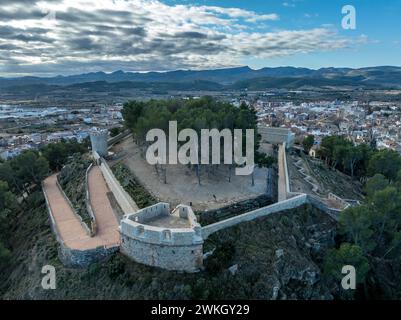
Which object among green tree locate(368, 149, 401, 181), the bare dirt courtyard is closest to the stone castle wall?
the bare dirt courtyard

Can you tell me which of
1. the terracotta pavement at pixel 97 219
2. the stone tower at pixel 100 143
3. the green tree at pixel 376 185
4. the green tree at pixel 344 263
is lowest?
the green tree at pixel 344 263

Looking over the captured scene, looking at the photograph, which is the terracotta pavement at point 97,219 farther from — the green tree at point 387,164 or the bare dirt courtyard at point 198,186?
the green tree at point 387,164

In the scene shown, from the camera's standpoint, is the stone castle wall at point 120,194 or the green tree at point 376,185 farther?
the green tree at point 376,185

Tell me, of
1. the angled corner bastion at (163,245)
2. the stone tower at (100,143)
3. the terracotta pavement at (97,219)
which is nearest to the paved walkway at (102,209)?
the terracotta pavement at (97,219)

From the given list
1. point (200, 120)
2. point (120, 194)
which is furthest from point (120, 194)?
point (200, 120)

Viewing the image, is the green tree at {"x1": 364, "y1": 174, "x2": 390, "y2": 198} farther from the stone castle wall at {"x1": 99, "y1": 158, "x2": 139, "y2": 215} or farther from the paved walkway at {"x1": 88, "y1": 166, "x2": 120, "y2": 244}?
the paved walkway at {"x1": 88, "y1": 166, "x2": 120, "y2": 244}
